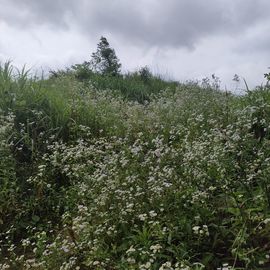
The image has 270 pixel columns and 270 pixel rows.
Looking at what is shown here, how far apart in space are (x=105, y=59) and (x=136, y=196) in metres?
9.61

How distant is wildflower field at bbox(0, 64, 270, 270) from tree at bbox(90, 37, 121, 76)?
7028 millimetres

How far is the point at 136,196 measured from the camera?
314 centimetres

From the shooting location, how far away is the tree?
1209 centimetres

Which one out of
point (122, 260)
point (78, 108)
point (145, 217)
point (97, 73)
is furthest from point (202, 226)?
point (97, 73)

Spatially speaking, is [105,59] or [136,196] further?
[105,59]

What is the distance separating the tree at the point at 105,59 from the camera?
476 inches

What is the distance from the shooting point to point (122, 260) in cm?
272

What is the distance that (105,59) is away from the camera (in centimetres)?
1238

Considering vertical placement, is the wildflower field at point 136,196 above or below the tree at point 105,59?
below

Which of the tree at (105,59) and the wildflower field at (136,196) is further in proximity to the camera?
the tree at (105,59)

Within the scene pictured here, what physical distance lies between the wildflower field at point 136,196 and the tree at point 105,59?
7028 mm

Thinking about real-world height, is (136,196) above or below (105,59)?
below

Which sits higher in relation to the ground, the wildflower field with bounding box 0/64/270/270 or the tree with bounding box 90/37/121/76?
the tree with bounding box 90/37/121/76

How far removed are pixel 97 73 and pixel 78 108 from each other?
606cm
